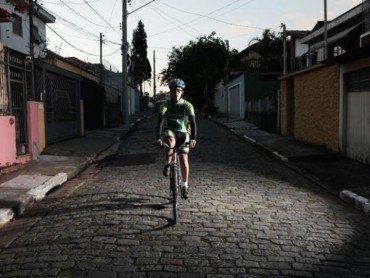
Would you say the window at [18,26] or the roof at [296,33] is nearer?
the window at [18,26]

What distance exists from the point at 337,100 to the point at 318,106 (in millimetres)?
2016

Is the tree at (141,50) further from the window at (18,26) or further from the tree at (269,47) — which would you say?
the window at (18,26)

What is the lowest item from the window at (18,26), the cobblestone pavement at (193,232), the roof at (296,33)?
the cobblestone pavement at (193,232)

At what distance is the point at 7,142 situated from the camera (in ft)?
38.0

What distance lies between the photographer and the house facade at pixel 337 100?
42.3 feet

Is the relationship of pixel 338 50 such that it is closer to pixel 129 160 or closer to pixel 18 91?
pixel 129 160

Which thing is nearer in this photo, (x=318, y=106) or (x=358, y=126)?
(x=358, y=126)

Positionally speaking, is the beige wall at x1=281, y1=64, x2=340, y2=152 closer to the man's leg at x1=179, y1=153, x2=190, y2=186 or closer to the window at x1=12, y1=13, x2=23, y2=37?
the man's leg at x1=179, y1=153, x2=190, y2=186

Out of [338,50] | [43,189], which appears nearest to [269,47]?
[338,50]

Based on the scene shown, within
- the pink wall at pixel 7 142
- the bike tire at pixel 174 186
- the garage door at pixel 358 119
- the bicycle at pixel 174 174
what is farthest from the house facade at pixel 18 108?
the garage door at pixel 358 119

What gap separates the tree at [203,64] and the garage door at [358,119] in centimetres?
4221

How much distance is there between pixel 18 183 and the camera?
32.1 feet

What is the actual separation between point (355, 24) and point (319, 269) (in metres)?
20.5

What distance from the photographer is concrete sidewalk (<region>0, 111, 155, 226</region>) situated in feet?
26.7
